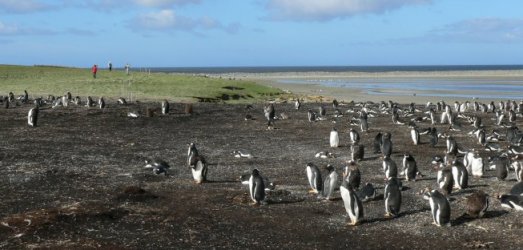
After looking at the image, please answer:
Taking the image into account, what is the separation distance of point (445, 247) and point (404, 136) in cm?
1742

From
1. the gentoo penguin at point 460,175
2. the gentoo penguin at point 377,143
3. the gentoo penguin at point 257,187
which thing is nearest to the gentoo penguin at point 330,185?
the gentoo penguin at point 257,187

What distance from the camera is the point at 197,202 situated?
14.4 metres

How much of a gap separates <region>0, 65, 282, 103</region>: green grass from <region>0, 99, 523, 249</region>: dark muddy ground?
24170 millimetres

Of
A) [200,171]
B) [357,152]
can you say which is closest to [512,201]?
[357,152]

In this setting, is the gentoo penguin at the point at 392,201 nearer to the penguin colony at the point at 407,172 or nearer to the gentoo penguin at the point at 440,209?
the penguin colony at the point at 407,172

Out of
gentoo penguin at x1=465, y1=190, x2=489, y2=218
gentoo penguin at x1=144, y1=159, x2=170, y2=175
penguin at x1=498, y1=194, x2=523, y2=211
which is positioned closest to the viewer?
gentoo penguin at x1=465, y1=190, x2=489, y2=218

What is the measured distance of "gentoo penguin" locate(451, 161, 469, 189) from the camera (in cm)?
1559

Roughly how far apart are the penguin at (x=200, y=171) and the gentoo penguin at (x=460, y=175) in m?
6.89

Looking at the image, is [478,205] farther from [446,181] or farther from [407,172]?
[407,172]

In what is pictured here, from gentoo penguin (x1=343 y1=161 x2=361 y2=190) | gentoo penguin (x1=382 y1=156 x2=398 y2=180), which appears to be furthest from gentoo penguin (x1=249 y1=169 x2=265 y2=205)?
gentoo penguin (x1=382 y1=156 x2=398 y2=180)

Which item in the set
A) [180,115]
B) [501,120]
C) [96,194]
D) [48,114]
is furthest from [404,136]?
[48,114]

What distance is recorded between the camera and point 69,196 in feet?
48.0

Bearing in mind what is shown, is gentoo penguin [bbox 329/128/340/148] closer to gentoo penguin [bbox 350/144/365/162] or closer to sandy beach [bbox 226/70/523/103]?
gentoo penguin [bbox 350/144/365/162]

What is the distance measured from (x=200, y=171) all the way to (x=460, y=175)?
718cm
